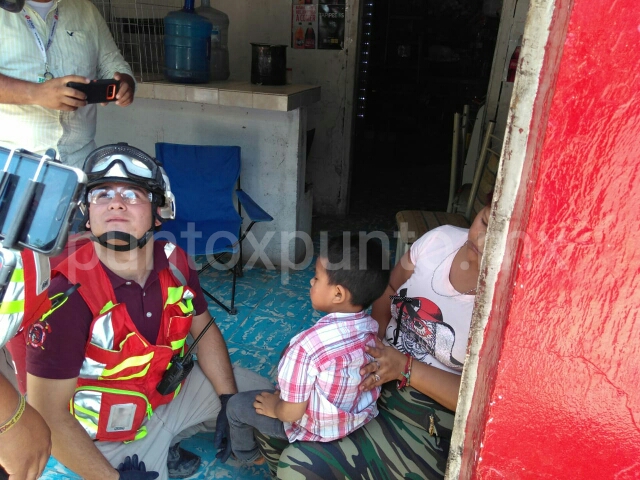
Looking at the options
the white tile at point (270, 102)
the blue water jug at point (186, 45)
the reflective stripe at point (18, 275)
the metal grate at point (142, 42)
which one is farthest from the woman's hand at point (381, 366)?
the metal grate at point (142, 42)

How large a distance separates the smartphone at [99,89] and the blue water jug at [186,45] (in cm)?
130

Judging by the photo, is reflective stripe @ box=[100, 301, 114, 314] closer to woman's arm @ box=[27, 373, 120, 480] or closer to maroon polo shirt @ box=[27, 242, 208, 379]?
maroon polo shirt @ box=[27, 242, 208, 379]

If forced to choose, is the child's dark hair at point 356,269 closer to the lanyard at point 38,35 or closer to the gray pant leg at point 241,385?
the gray pant leg at point 241,385

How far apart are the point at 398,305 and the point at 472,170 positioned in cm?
297

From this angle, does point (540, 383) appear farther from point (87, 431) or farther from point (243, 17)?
point (243, 17)

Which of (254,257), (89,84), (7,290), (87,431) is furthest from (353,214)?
(7,290)

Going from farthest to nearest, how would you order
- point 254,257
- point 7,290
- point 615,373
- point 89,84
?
point 254,257 → point 89,84 → point 7,290 → point 615,373

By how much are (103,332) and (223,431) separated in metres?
0.67

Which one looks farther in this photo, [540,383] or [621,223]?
[540,383]

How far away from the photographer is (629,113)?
0.79 m

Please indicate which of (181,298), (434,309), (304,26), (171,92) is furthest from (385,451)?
(304,26)

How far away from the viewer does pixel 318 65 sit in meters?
4.71

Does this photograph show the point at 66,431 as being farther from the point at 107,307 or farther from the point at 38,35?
the point at 38,35

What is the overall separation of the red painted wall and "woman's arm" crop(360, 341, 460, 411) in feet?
Answer: 2.06
